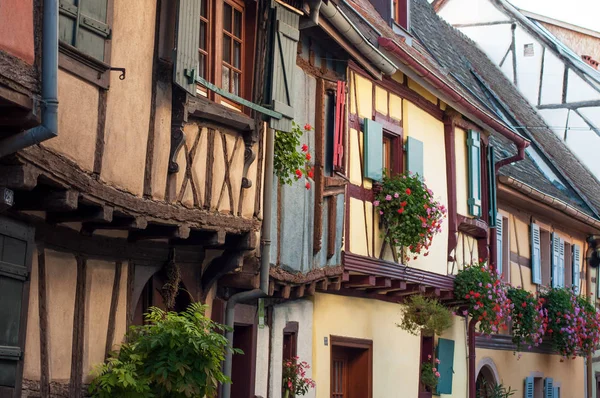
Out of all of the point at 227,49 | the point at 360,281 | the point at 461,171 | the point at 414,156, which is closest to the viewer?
the point at 227,49

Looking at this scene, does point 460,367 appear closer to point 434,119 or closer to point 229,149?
point 434,119

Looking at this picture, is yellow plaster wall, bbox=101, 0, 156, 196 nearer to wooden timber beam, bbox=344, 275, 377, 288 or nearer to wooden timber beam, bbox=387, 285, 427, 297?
wooden timber beam, bbox=344, 275, 377, 288

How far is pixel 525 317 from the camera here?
63.5 feet

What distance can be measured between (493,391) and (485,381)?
367 mm

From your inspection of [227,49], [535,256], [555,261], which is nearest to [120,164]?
[227,49]

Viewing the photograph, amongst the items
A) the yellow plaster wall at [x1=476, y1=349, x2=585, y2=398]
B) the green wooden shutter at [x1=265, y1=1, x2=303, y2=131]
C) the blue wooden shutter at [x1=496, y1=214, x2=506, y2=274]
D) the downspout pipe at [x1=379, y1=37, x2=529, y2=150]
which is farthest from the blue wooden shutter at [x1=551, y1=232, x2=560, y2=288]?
the green wooden shutter at [x1=265, y1=1, x2=303, y2=131]

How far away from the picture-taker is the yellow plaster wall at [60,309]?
7824 mm

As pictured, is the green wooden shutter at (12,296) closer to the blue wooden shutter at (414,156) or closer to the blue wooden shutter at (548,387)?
the blue wooden shutter at (414,156)

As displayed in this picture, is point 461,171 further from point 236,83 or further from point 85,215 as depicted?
point 85,215

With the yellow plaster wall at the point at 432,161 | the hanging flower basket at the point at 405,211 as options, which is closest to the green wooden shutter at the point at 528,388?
the yellow plaster wall at the point at 432,161

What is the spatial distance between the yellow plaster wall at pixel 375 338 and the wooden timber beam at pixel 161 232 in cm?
448

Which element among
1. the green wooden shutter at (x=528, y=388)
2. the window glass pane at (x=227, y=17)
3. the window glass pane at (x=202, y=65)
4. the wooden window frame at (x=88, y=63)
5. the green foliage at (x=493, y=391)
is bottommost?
the green foliage at (x=493, y=391)

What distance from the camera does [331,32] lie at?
11.8m

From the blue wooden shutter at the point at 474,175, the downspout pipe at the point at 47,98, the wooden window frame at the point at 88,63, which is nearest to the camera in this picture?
the downspout pipe at the point at 47,98
